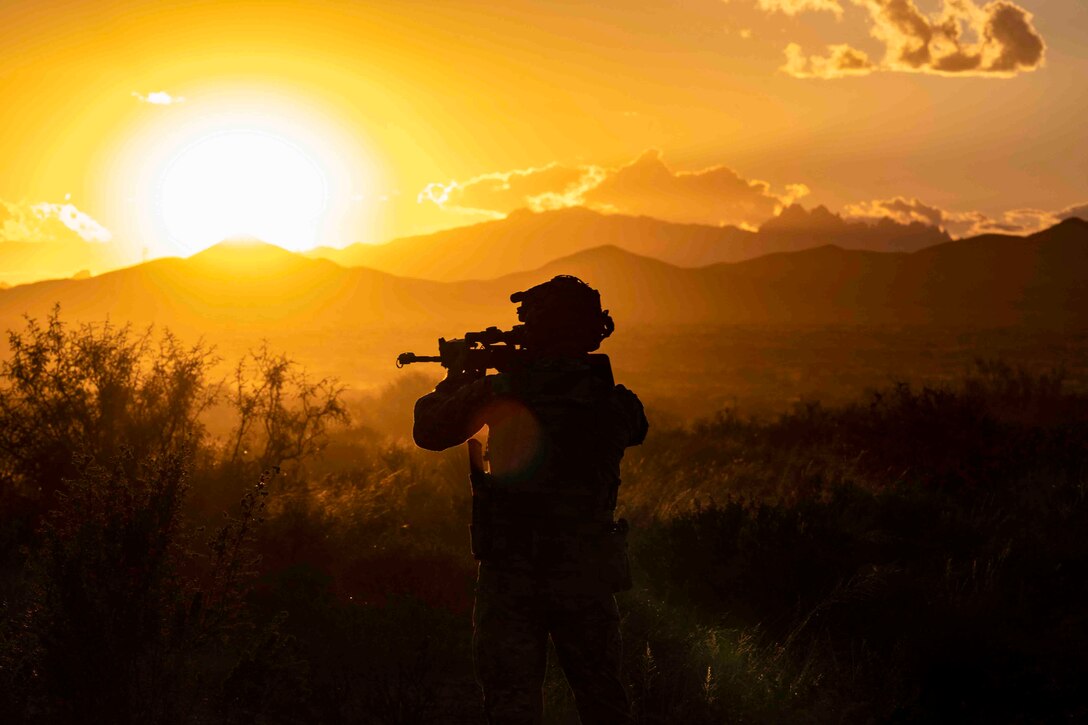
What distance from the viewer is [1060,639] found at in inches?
239

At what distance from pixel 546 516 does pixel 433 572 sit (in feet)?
11.4

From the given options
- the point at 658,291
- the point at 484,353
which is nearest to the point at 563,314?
the point at 484,353

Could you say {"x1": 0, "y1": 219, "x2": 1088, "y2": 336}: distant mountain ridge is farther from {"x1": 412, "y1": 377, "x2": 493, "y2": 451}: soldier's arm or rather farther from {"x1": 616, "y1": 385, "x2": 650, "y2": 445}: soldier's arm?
{"x1": 412, "y1": 377, "x2": 493, "y2": 451}: soldier's arm

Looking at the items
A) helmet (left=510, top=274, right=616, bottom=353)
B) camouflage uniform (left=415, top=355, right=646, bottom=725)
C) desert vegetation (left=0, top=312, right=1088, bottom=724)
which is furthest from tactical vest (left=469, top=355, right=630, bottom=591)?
desert vegetation (left=0, top=312, right=1088, bottom=724)

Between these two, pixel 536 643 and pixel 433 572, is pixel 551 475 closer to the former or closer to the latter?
pixel 536 643

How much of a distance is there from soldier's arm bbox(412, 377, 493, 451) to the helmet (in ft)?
0.95

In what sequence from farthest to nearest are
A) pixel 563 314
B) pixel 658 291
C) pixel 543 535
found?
1. pixel 658 291
2. pixel 563 314
3. pixel 543 535

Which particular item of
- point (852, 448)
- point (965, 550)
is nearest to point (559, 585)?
point (965, 550)

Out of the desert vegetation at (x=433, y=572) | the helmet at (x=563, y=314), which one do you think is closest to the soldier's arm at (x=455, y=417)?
the helmet at (x=563, y=314)

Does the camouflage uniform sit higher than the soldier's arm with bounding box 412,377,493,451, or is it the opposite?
the soldier's arm with bounding box 412,377,493,451

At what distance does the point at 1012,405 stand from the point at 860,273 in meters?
146

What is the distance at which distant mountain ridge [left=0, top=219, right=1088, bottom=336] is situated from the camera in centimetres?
12812

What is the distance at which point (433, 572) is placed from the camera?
682 cm

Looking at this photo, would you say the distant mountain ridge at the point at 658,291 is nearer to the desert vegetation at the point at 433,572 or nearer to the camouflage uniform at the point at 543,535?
the desert vegetation at the point at 433,572
